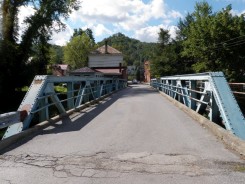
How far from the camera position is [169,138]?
24.6ft

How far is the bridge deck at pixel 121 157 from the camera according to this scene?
16.0ft

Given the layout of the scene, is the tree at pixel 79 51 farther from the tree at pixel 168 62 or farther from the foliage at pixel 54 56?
the tree at pixel 168 62

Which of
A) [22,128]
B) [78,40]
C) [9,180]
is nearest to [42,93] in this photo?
[22,128]

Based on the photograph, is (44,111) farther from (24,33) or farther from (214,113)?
(24,33)

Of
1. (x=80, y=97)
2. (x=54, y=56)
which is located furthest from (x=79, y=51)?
(x=80, y=97)

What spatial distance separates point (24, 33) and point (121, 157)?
27.8 m

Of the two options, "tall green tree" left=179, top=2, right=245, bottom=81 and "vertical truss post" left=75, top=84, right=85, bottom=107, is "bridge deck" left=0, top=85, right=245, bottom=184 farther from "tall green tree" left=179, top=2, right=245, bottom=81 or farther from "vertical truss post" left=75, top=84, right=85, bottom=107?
"tall green tree" left=179, top=2, right=245, bottom=81

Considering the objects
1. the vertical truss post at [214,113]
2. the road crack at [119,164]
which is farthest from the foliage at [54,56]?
the road crack at [119,164]

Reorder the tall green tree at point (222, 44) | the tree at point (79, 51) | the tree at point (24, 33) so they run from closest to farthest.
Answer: the tree at point (24, 33) → the tall green tree at point (222, 44) → the tree at point (79, 51)

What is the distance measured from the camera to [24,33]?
3127 centimetres

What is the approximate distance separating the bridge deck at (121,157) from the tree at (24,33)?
2340 centimetres

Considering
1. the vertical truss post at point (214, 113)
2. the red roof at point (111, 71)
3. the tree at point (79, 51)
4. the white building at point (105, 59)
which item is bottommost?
the vertical truss post at point (214, 113)

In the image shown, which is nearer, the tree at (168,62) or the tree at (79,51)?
the tree at (168,62)

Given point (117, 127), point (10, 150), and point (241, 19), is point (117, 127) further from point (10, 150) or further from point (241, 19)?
Answer: point (241, 19)
